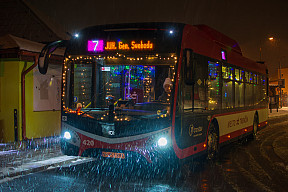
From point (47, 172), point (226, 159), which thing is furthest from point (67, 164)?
point (226, 159)

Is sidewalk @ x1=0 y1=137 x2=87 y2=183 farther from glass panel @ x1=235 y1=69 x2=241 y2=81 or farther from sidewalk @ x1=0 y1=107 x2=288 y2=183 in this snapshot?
glass panel @ x1=235 y1=69 x2=241 y2=81

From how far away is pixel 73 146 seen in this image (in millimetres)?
7633

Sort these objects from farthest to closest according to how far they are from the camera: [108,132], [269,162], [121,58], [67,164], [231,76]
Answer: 1. [231,76]
2. [269,162]
3. [67,164]
4. [121,58]
5. [108,132]

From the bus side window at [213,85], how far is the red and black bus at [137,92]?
56 mm

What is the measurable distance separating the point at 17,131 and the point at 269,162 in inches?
329

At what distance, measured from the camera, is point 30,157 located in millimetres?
9555

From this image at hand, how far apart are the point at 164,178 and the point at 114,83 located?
8.06 ft

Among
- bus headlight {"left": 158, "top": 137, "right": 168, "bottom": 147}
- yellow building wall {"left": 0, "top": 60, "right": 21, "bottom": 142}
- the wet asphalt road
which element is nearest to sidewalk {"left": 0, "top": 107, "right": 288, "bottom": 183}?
the wet asphalt road

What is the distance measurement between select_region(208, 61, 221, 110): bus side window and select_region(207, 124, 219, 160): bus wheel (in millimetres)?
647

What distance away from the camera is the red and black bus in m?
7.02

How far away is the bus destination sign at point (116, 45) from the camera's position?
24.2 feet

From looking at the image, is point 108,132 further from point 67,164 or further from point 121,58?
point 67,164

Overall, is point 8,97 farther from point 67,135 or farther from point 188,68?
point 188,68

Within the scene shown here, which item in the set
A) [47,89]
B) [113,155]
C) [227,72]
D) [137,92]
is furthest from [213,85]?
[47,89]
